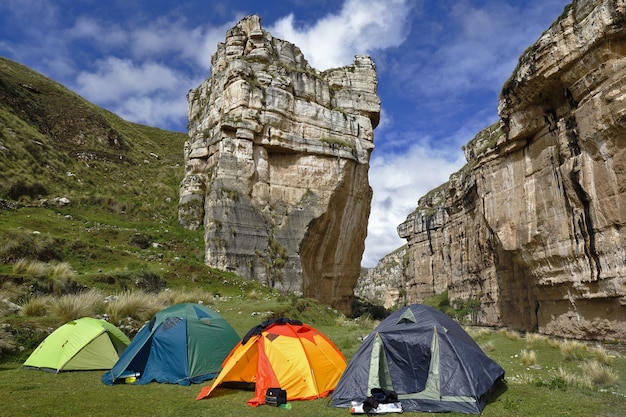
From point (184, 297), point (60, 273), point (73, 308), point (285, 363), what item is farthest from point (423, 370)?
point (60, 273)

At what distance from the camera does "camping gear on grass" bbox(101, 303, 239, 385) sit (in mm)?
8938

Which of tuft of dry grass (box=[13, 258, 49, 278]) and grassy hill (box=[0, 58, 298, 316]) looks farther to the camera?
grassy hill (box=[0, 58, 298, 316])

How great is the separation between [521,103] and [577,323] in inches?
487

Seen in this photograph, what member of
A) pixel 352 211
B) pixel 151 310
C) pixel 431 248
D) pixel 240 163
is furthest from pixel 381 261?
pixel 151 310

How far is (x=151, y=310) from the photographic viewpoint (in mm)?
13789

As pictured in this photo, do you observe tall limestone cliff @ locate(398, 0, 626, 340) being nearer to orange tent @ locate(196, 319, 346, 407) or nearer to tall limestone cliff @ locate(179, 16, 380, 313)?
tall limestone cliff @ locate(179, 16, 380, 313)

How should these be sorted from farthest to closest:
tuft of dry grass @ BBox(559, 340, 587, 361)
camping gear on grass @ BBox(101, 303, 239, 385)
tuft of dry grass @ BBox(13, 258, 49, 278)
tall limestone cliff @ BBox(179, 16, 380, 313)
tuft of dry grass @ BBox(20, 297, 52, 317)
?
1. tall limestone cliff @ BBox(179, 16, 380, 313)
2. tuft of dry grass @ BBox(13, 258, 49, 278)
3. tuft of dry grass @ BBox(559, 340, 587, 361)
4. tuft of dry grass @ BBox(20, 297, 52, 317)
5. camping gear on grass @ BBox(101, 303, 239, 385)

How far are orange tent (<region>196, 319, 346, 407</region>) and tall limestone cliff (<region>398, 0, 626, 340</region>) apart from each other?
15661mm

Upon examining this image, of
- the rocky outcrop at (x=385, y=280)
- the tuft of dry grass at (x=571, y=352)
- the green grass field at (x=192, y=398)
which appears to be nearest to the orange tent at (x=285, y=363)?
the green grass field at (x=192, y=398)

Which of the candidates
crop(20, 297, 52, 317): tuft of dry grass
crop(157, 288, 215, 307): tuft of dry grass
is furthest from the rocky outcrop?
crop(20, 297, 52, 317): tuft of dry grass

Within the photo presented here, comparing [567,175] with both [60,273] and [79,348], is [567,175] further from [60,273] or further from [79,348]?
[60,273]

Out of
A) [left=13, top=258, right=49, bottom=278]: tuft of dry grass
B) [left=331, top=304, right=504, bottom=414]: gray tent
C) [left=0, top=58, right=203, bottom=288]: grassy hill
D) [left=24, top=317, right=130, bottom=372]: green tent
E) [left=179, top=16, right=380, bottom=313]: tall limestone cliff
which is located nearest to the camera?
[left=331, top=304, right=504, bottom=414]: gray tent

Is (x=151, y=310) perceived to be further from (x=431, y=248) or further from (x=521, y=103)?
(x=431, y=248)

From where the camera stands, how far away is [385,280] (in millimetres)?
102125
